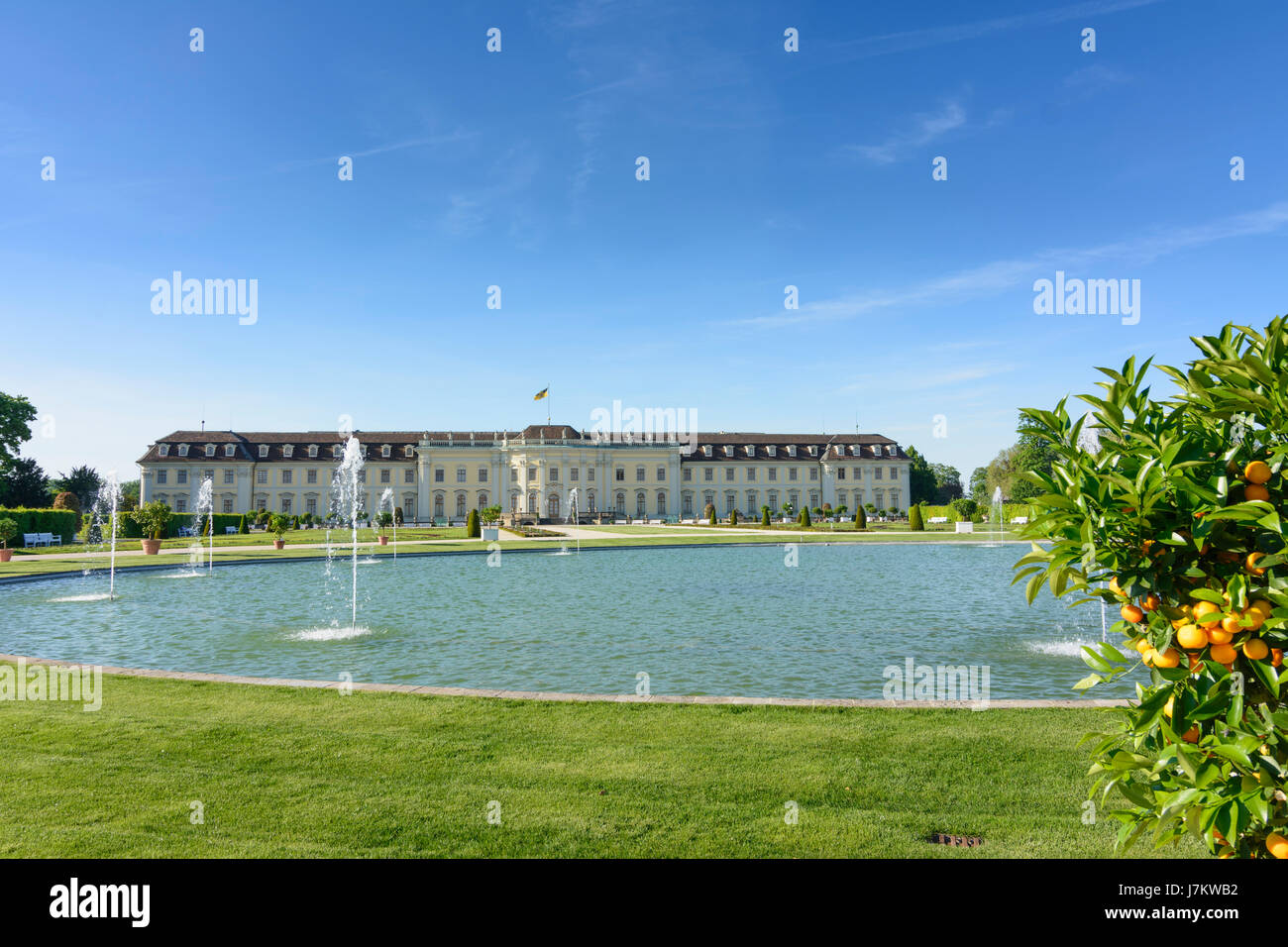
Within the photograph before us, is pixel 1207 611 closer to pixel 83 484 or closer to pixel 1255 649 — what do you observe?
pixel 1255 649

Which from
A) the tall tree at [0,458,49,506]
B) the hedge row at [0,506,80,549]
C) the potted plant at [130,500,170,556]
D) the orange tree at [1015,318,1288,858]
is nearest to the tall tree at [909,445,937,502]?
the potted plant at [130,500,170,556]

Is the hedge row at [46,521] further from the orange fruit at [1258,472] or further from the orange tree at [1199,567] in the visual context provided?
the orange fruit at [1258,472]

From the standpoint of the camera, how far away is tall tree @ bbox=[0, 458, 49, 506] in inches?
2056

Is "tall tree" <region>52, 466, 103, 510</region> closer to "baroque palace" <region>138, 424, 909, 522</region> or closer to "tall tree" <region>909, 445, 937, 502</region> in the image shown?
"baroque palace" <region>138, 424, 909, 522</region>

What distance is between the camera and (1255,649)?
232cm

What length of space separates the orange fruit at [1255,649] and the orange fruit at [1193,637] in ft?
0.34

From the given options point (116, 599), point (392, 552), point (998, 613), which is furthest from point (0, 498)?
point (998, 613)

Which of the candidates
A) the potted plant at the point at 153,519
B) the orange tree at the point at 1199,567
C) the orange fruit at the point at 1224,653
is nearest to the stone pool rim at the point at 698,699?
the orange tree at the point at 1199,567

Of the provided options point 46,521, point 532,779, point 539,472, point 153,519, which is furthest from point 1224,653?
point 539,472

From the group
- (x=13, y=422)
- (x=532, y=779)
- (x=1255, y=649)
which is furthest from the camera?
(x=13, y=422)

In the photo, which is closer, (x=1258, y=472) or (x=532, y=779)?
(x=1258, y=472)

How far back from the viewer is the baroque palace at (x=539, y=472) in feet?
244

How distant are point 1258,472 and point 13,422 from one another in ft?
205

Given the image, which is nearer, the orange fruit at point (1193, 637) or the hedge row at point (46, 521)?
the orange fruit at point (1193, 637)
